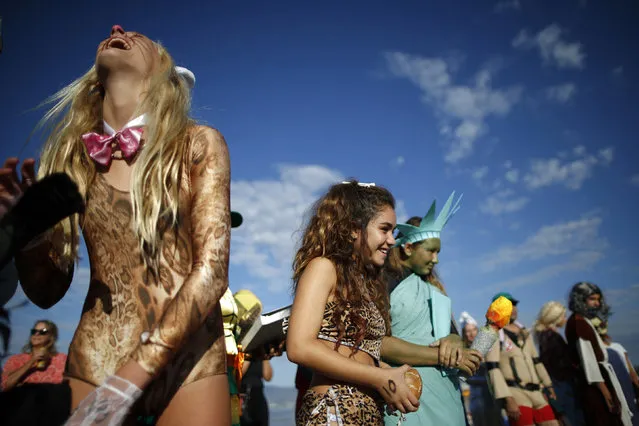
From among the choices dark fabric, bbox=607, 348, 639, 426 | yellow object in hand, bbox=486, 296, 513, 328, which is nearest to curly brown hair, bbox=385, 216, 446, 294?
yellow object in hand, bbox=486, 296, 513, 328

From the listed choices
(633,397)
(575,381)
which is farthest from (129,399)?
(633,397)

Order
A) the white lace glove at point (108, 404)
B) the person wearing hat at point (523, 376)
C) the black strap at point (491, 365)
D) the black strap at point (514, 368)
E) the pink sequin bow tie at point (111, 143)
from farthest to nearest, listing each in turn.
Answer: the black strap at point (514, 368) < the person wearing hat at point (523, 376) < the black strap at point (491, 365) < the pink sequin bow tie at point (111, 143) < the white lace glove at point (108, 404)

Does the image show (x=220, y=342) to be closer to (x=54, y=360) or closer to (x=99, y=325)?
(x=99, y=325)

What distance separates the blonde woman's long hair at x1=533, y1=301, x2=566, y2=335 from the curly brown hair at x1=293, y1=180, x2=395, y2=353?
6.49m

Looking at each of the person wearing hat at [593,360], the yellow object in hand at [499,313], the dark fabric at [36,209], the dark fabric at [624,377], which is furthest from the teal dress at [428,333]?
the dark fabric at [624,377]

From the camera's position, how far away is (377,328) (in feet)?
7.89

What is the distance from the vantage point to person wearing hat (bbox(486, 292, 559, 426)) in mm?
6656

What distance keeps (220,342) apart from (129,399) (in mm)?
355

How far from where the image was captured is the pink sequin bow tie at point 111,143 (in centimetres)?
157

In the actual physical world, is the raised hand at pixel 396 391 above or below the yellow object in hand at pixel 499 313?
below

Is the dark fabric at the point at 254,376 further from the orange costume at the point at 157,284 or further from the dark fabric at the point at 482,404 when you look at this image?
the orange costume at the point at 157,284

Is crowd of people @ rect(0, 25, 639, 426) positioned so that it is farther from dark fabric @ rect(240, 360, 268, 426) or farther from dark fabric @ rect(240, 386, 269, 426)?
dark fabric @ rect(240, 386, 269, 426)

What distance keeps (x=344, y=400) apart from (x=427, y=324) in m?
1.73

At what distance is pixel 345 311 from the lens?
2.30m
